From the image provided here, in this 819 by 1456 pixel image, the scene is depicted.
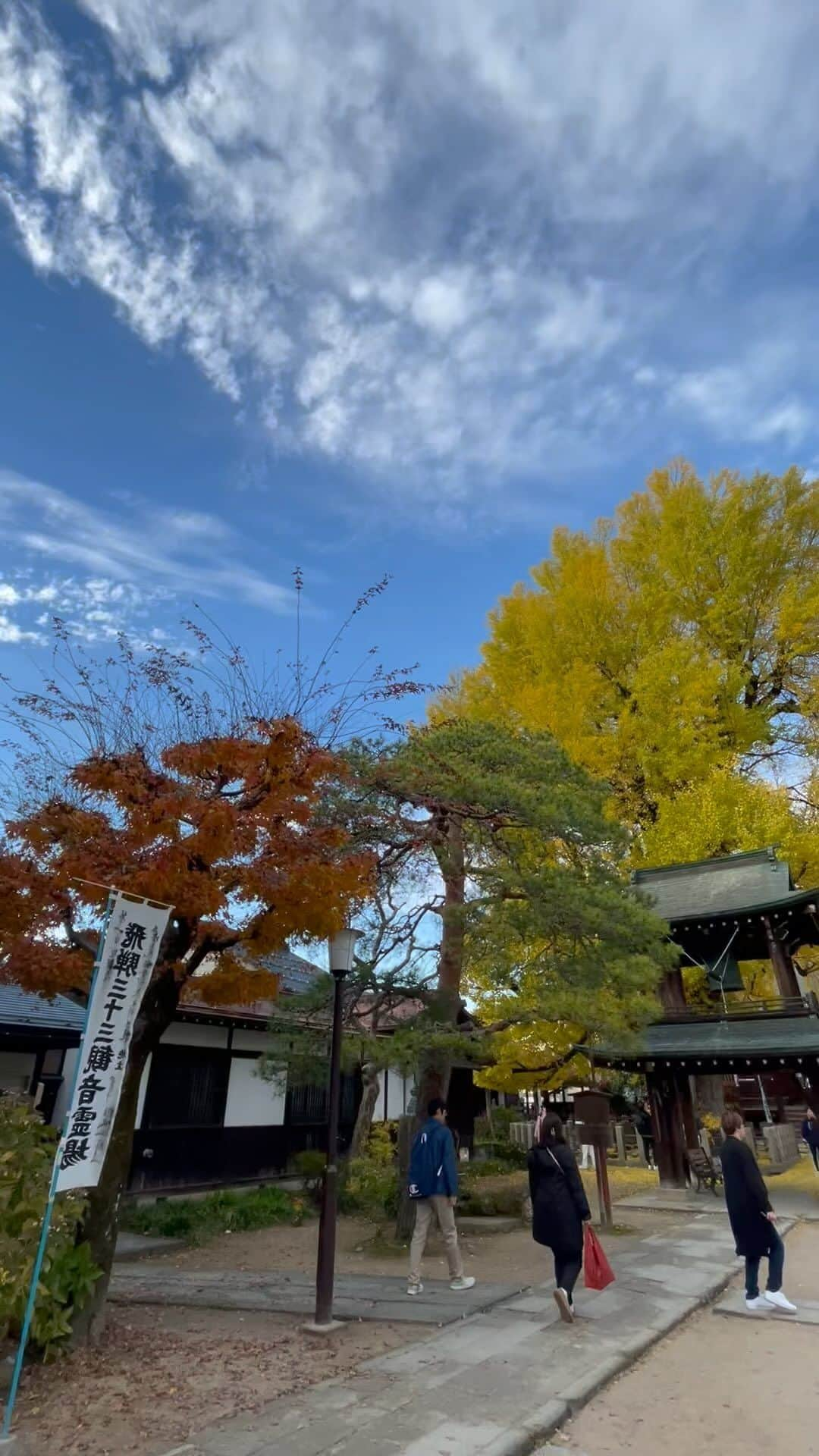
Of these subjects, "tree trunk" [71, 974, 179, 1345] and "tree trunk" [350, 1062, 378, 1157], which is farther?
"tree trunk" [350, 1062, 378, 1157]

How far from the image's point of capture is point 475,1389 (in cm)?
480

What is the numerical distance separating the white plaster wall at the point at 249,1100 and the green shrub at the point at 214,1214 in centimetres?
125

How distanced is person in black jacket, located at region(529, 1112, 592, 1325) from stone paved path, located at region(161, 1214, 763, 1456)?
362 millimetres

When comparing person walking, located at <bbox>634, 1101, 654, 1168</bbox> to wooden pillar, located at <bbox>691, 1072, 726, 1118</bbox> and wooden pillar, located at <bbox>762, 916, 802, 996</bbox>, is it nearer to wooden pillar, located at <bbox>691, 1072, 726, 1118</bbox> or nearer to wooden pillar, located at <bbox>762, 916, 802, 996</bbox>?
wooden pillar, located at <bbox>691, 1072, 726, 1118</bbox>

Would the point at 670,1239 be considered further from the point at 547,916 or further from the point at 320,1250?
the point at 320,1250

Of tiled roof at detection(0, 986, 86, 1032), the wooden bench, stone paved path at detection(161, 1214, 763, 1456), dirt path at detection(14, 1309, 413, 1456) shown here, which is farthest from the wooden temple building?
dirt path at detection(14, 1309, 413, 1456)

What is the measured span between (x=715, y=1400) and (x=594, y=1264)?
1.73 meters

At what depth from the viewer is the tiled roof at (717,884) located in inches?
677

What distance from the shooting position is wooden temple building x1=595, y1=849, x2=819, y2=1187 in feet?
50.0

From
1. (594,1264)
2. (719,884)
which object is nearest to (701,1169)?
(719,884)

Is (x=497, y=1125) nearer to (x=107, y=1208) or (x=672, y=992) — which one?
(x=672, y=992)

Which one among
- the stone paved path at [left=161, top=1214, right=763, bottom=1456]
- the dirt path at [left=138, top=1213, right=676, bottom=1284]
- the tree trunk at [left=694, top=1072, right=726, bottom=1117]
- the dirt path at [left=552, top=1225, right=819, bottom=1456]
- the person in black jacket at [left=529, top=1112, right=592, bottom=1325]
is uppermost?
the tree trunk at [left=694, top=1072, right=726, bottom=1117]

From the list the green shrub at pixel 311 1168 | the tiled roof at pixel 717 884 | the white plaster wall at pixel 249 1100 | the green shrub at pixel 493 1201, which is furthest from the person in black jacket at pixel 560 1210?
the tiled roof at pixel 717 884

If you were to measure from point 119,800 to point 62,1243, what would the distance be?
316 centimetres
